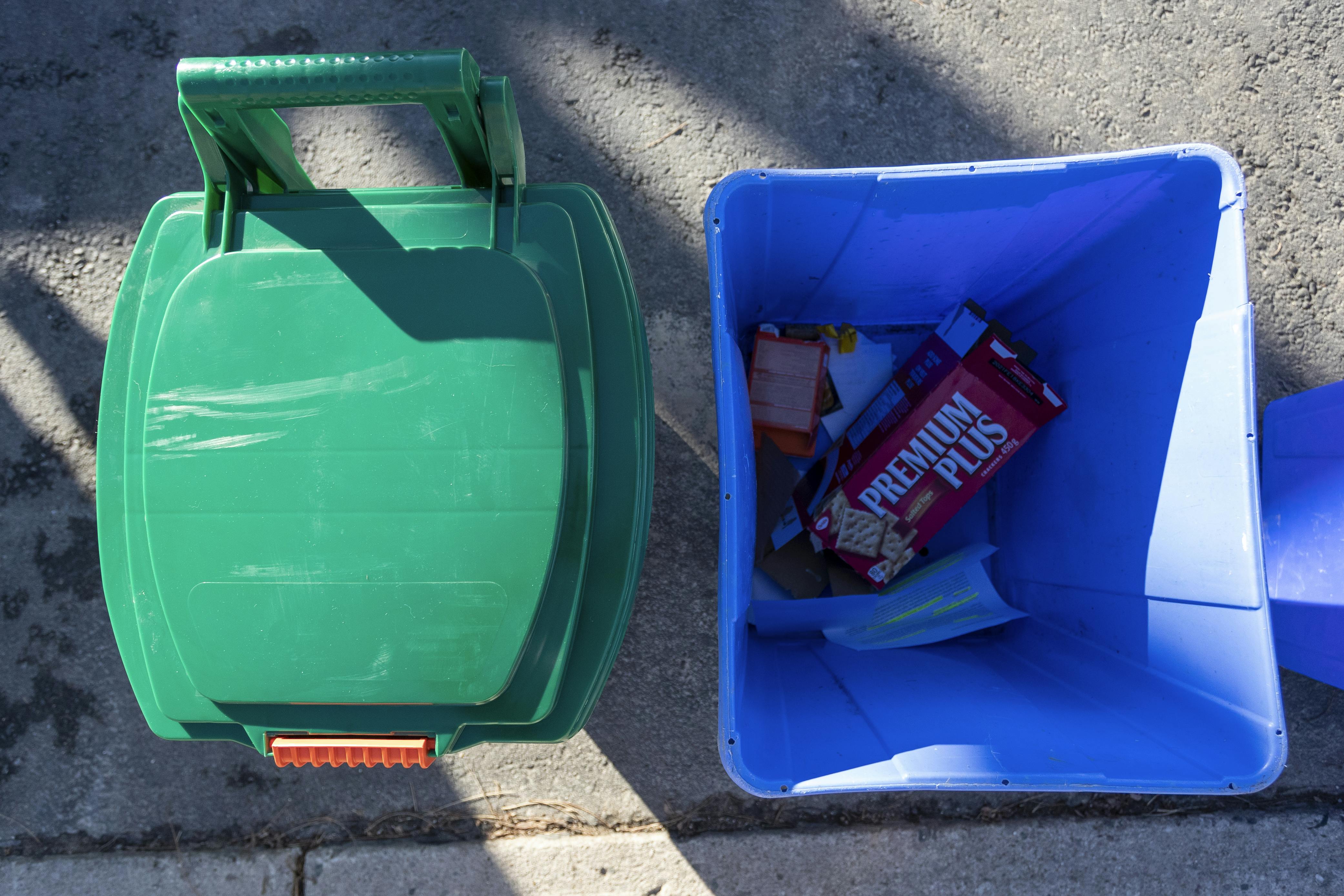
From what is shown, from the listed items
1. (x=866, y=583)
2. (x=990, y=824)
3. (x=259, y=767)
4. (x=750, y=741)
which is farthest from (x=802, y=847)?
(x=259, y=767)

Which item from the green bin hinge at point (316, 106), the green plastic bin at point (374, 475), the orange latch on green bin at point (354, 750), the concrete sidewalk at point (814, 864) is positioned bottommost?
the concrete sidewalk at point (814, 864)

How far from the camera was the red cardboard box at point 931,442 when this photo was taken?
1027 mm

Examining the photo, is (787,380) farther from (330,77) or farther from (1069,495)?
(330,77)

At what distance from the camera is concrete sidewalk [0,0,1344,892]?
4.23ft

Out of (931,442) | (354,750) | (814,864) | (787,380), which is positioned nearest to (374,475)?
(354,750)

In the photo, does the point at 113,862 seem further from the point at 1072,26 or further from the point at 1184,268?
the point at 1072,26

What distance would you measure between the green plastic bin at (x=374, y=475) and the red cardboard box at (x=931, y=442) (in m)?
0.43

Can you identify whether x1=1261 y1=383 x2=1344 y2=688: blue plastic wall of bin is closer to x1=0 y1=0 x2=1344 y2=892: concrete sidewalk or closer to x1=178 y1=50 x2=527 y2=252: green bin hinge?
x1=0 y1=0 x2=1344 y2=892: concrete sidewalk

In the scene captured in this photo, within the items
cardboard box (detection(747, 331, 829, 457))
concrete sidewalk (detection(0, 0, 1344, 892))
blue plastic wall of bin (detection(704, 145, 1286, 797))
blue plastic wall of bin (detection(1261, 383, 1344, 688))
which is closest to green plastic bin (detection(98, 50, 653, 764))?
blue plastic wall of bin (detection(704, 145, 1286, 797))

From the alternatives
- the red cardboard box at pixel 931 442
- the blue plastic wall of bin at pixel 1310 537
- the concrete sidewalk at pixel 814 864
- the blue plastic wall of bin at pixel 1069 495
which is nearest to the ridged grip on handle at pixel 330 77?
the blue plastic wall of bin at pixel 1069 495

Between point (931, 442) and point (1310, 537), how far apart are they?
0.60 meters

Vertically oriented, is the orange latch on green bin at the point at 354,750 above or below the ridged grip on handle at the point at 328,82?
below

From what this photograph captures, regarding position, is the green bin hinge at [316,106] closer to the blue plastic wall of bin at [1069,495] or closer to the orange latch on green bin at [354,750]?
the blue plastic wall of bin at [1069,495]

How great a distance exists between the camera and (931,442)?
3.39ft
